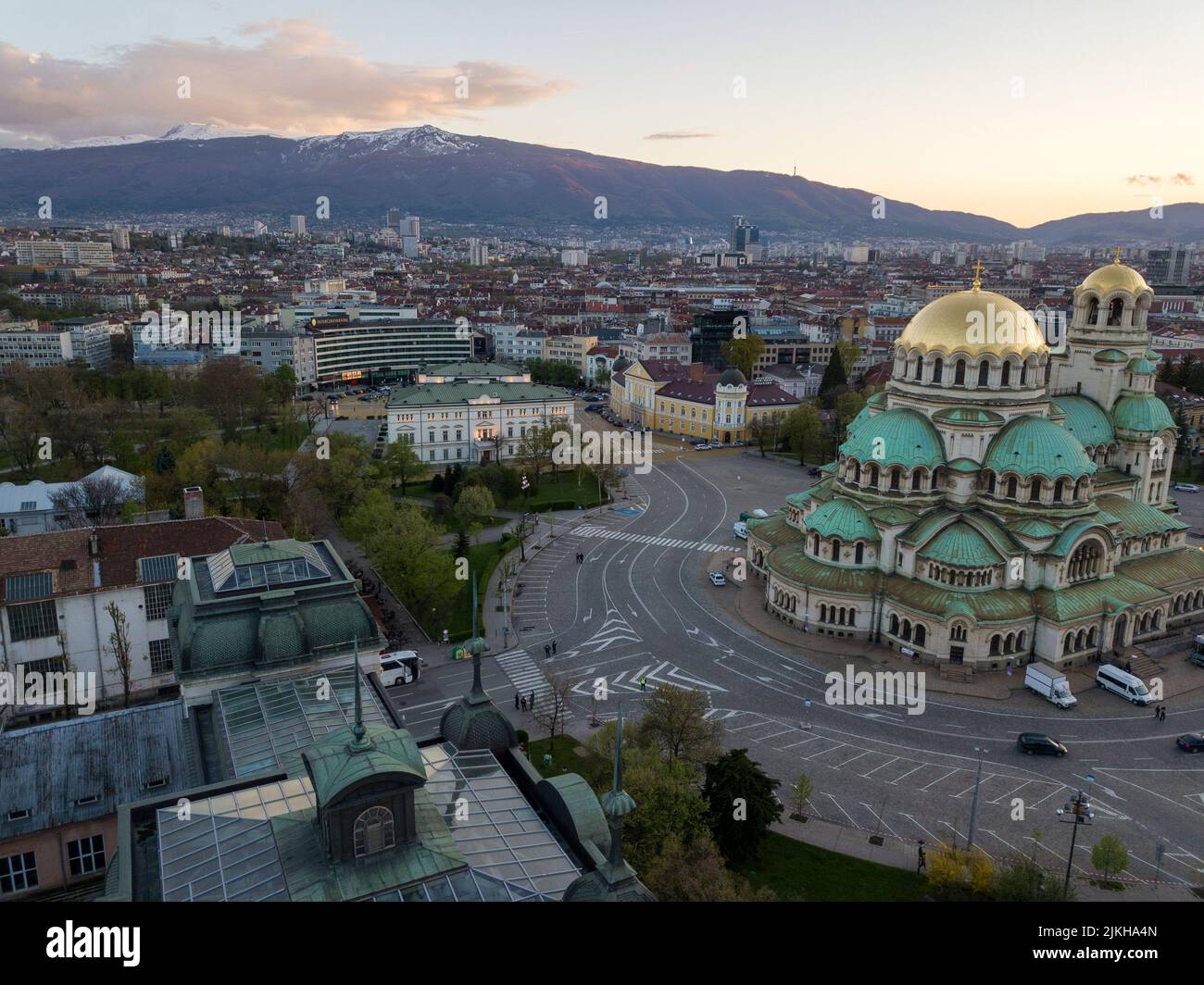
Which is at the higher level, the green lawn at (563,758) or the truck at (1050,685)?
the truck at (1050,685)

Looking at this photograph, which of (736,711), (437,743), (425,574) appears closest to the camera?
(437,743)

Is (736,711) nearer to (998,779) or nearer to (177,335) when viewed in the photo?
(998,779)

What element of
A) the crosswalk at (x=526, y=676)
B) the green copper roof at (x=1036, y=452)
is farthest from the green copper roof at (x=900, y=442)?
the crosswalk at (x=526, y=676)

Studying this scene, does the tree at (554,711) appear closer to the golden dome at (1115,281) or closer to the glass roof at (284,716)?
the glass roof at (284,716)

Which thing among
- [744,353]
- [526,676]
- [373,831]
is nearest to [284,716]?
[373,831]

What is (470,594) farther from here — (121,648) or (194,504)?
(121,648)
